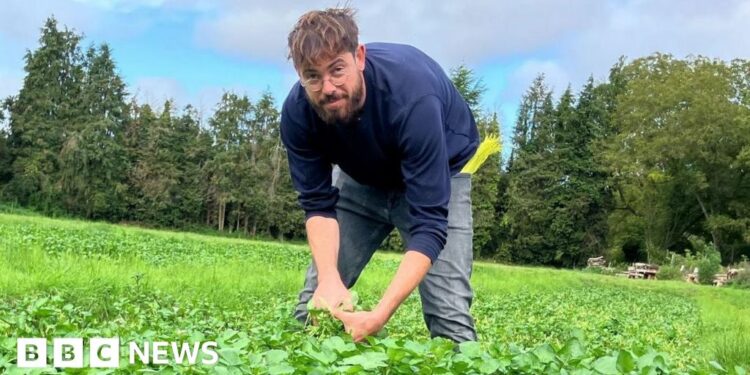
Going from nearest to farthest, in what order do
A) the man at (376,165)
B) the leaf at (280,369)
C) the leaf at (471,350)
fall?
the leaf at (280,369), the leaf at (471,350), the man at (376,165)

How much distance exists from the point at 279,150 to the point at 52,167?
1050cm

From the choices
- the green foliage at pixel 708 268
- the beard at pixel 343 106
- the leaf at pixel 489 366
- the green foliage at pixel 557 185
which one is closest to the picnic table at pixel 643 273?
the green foliage at pixel 708 268

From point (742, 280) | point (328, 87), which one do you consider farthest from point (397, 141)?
point (742, 280)

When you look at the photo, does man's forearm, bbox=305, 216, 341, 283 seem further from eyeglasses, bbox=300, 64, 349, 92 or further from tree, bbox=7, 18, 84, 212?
tree, bbox=7, 18, 84, 212

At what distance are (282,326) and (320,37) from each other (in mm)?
1046

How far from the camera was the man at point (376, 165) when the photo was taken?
9.00 ft

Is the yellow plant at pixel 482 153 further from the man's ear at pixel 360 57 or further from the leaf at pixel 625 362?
the leaf at pixel 625 362

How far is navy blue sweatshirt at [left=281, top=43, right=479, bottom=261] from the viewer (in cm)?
299

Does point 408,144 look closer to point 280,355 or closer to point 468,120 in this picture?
point 468,120

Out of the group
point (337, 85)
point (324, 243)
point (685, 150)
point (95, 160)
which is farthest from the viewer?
point (95, 160)

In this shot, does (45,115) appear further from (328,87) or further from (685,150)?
(328,87)

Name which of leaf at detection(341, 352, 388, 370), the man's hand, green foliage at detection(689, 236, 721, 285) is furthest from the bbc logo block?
green foliage at detection(689, 236, 721, 285)

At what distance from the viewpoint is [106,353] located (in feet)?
7.09

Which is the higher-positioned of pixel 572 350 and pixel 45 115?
pixel 45 115
